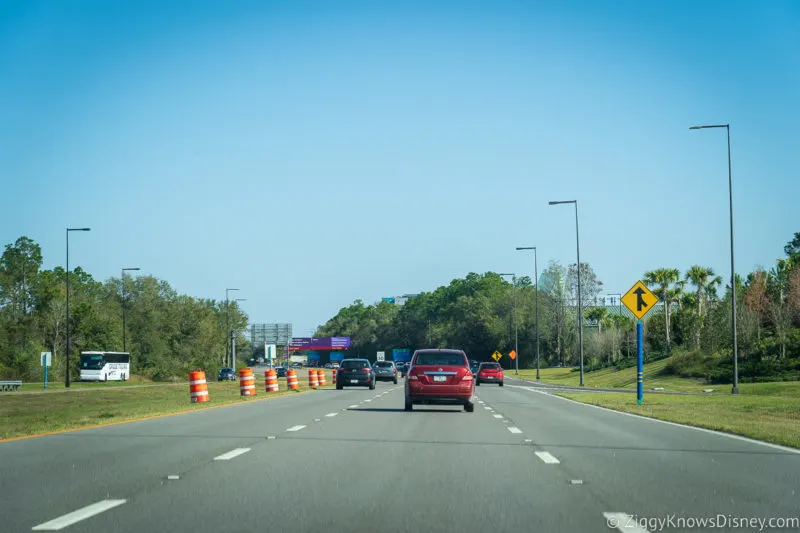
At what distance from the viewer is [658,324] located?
311 ft

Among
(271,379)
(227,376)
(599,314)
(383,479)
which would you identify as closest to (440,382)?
(383,479)

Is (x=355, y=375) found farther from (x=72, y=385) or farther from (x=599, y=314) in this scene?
(x=599, y=314)

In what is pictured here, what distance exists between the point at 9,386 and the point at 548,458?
58855 millimetres

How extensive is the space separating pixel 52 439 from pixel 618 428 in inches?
427

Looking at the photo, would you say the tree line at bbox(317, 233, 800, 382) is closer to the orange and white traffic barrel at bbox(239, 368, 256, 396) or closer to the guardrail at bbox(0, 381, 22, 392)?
the orange and white traffic barrel at bbox(239, 368, 256, 396)

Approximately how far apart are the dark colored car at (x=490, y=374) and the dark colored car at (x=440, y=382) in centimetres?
3552

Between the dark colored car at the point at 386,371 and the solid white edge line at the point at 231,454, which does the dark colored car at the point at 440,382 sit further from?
the dark colored car at the point at 386,371

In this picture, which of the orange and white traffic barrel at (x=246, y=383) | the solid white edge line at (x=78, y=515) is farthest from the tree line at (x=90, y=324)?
the solid white edge line at (x=78, y=515)

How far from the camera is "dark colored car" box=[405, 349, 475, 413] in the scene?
26.0 m

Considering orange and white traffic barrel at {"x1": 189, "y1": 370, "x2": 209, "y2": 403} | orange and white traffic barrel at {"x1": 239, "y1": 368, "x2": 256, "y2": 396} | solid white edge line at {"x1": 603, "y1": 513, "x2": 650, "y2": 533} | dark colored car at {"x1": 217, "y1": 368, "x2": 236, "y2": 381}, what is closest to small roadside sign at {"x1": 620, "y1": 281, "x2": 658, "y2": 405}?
orange and white traffic barrel at {"x1": 189, "y1": 370, "x2": 209, "y2": 403}

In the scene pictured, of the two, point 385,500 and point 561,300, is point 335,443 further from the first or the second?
point 561,300

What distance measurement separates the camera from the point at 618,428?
19.6 meters

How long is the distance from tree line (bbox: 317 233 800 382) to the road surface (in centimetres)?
4054

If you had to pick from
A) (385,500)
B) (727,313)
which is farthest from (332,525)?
(727,313)
